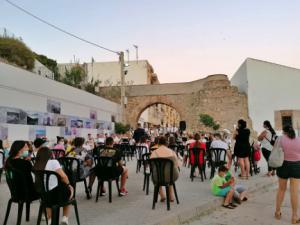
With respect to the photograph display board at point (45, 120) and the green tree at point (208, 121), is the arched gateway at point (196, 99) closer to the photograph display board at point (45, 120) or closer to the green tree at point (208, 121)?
the green tree at point (208, 121)

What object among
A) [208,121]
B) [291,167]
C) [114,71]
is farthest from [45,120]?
[114,71]

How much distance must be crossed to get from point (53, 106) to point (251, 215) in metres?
9.20

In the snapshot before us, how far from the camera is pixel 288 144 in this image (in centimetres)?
477

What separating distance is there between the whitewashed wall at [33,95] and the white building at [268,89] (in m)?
14.4

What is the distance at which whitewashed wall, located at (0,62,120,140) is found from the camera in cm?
983

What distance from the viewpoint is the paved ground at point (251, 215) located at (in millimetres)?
4809

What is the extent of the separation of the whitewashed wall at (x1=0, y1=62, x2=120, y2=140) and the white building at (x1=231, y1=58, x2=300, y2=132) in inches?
569

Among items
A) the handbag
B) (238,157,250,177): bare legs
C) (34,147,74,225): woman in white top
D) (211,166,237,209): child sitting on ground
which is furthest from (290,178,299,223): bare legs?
(238,157,250,177): bare legs

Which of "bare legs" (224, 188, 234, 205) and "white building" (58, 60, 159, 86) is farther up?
"white building" (58, 60, 159, 86)

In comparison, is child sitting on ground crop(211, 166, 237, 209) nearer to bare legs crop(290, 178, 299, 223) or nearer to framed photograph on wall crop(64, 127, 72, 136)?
bare legs crop(290, 178, 299, 223)

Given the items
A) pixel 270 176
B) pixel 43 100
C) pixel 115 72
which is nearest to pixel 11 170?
pixel 270 176

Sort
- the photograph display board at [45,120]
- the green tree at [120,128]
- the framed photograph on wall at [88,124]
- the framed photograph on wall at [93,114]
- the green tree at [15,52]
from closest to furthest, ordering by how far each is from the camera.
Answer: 1. the photograph display board at [45,120]
2. the framed photograph on wall at [88,124]
3. the framed photograph on wall at [93,114]
4. the green tree at [120,128]
5. the green tree at [15,52]

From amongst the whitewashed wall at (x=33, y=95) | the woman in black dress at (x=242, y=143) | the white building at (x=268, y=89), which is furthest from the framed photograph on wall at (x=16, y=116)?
the white building at (x=268, y=89)

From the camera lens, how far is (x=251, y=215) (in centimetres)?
517
